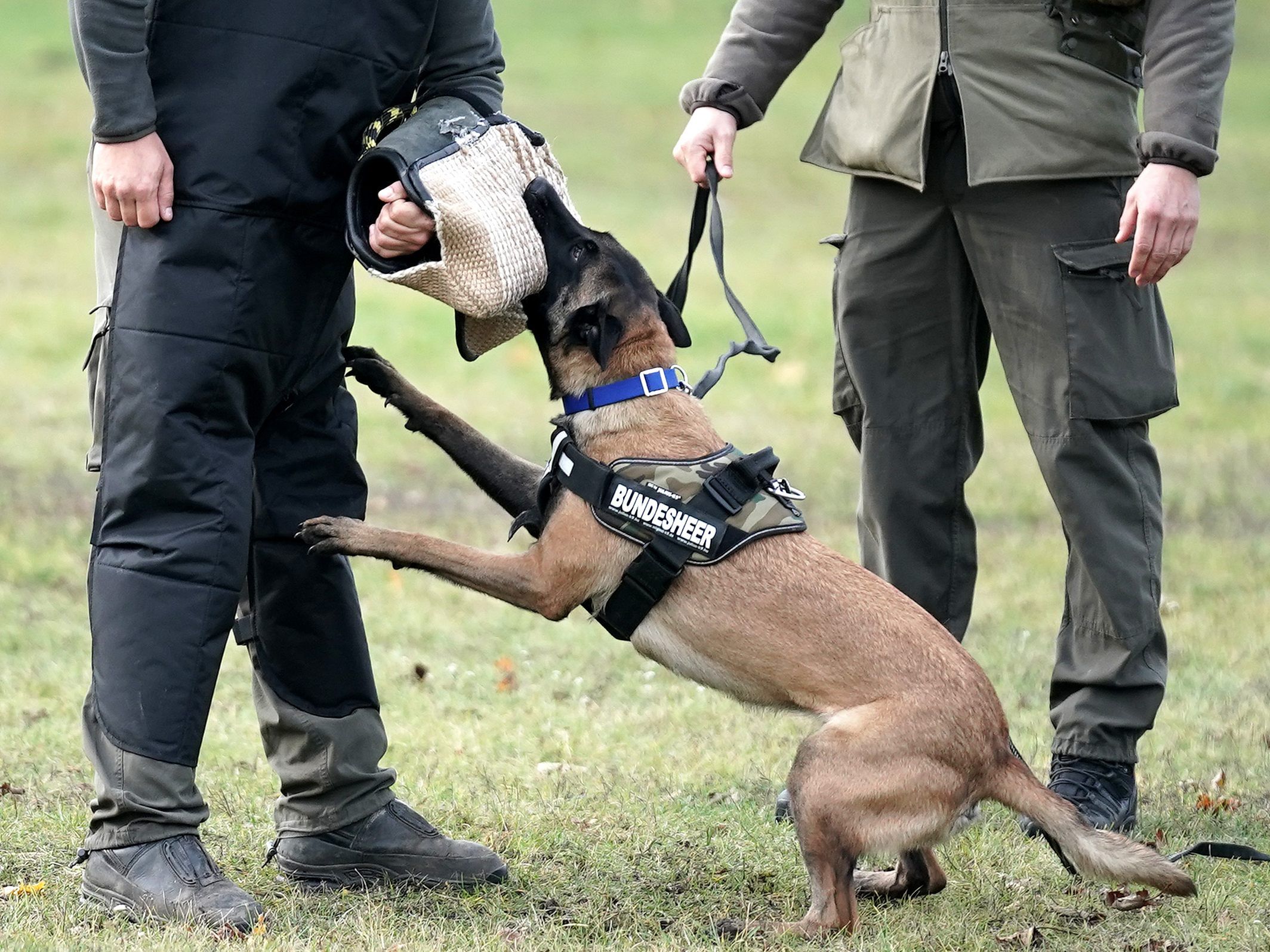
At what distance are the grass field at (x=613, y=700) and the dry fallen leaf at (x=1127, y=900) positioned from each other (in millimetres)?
42

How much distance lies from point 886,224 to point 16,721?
3.09 metres

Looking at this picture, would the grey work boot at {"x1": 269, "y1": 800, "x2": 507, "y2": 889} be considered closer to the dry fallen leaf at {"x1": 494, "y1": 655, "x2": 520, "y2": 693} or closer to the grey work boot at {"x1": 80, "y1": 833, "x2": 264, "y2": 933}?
the grey work boot at {"x1": 80, "y1": 833, "x2": 264, "y2": 933}

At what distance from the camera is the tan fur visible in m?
3.28

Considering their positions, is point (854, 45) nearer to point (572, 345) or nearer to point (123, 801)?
point (572, 345)

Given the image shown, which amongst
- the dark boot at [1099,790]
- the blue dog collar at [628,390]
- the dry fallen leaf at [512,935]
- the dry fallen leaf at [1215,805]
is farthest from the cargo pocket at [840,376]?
the dry fallen leaf at [512,935]

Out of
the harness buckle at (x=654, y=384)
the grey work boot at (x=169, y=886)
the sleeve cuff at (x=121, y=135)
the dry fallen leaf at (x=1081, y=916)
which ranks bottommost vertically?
the dry fallen leaf at (x=1081, y=916)

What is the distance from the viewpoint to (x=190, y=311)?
312cm

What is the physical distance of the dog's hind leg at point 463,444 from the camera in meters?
3.88

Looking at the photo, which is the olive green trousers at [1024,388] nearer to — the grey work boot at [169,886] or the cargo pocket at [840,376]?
the cargo pocket at [840,376]

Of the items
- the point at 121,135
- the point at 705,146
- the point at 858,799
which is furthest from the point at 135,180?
the point at 858,799

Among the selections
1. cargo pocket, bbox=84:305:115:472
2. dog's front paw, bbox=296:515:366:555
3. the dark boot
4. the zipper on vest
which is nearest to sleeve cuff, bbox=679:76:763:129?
the zipper on vest

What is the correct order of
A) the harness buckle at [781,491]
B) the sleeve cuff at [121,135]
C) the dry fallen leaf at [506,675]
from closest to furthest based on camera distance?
the sleeve cuff at [121,135]
the harness buckle at [781,491]
the dry fallen leaf at [506,675]

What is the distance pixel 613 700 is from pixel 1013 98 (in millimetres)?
2467

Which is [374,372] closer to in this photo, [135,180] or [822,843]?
[135,180]
